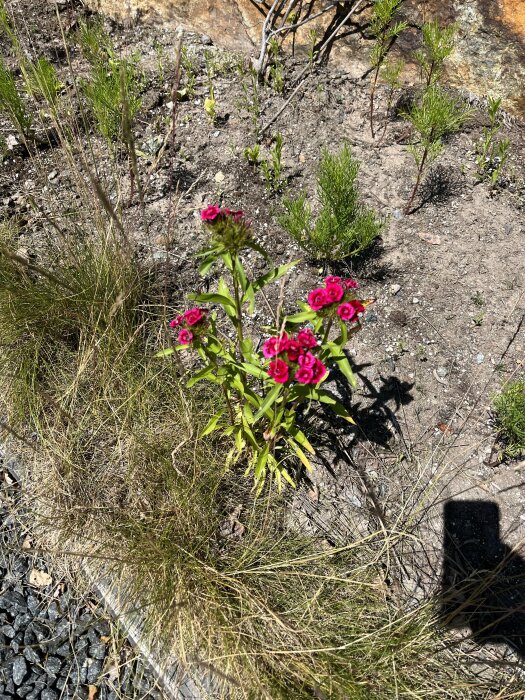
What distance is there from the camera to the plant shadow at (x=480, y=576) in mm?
2037

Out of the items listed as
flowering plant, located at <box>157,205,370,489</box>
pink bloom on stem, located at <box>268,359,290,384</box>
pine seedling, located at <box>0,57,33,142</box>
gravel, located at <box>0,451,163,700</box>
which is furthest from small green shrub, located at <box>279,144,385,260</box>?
gravel, located at <box>0,451,163,700</box>

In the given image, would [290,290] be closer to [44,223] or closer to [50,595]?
[44,223]

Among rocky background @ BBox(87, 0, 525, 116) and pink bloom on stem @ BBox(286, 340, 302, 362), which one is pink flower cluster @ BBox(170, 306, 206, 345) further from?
rocky background @ BBox(87, 0, 525, 116)

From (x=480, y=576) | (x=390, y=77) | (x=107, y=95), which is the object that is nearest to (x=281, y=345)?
(x=480, y=576)

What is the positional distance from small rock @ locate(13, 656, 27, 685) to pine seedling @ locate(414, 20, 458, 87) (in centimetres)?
339

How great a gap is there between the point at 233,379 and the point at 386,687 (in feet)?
3.81

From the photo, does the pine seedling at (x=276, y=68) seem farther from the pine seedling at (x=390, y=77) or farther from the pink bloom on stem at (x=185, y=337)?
the pink bloom on stem at (x=185, y=337)

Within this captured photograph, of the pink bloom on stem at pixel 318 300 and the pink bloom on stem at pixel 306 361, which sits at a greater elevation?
the pink bloom on stem at pixel 318 300

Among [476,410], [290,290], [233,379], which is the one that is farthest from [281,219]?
[476,410]

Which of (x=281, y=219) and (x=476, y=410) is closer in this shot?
(x=476, y=410)

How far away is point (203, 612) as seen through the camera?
197 cm

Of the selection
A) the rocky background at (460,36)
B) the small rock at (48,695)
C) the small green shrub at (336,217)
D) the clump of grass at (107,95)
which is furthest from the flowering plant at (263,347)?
the rocky background at (460,36)

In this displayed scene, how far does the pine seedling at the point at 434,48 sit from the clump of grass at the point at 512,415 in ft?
5.84

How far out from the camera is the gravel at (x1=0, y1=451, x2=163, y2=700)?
2068mm
